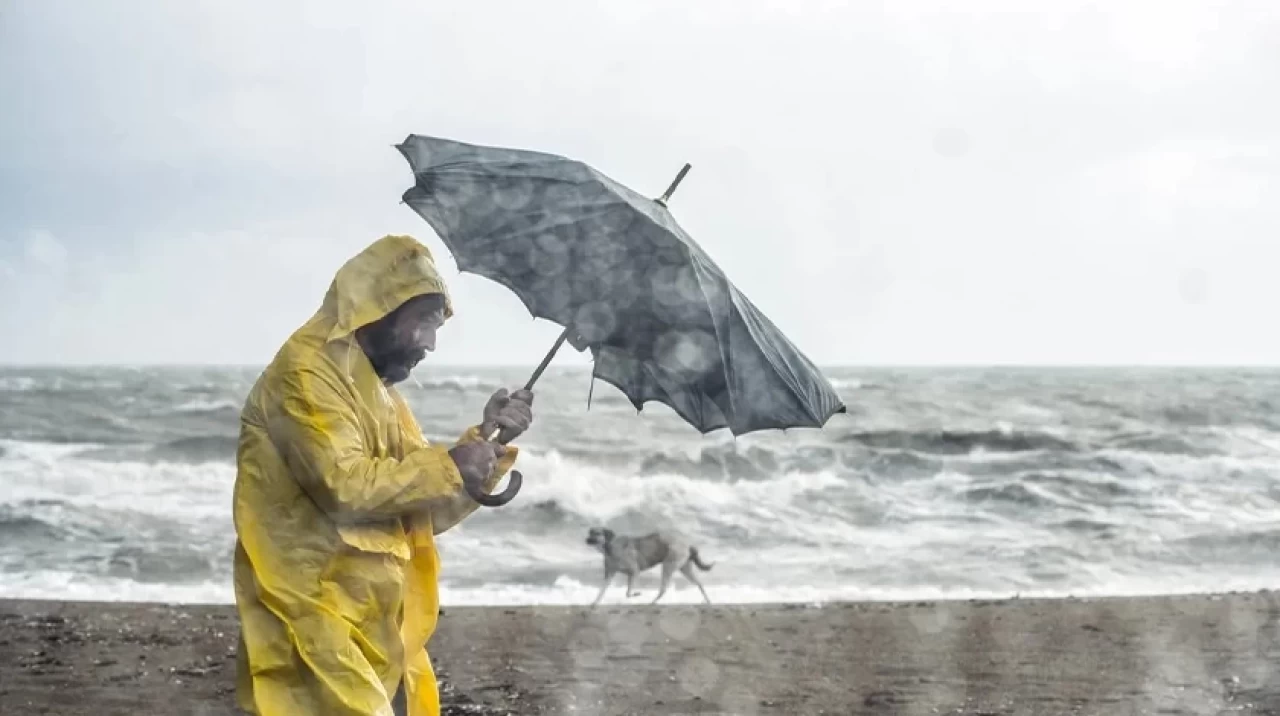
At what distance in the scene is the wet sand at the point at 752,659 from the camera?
6.79m

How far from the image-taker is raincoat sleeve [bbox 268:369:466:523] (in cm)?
264

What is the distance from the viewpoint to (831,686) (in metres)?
7.25

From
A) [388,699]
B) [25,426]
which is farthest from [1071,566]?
[25,426]

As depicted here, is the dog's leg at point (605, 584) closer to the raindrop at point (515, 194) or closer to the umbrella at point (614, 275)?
the umbrella at point (614, 275)

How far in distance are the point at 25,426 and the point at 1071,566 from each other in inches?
721

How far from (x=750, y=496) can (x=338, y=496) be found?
17.4m

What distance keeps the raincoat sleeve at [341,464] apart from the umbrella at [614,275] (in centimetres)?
56

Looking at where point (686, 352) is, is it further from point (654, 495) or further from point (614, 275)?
point (654, 495)

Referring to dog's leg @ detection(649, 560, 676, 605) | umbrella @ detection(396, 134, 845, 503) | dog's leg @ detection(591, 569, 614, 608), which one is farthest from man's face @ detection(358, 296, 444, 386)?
dog's leg @ detection(649, 560, 676, 605)

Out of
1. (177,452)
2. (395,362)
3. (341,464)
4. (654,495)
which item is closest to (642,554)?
(654,495)

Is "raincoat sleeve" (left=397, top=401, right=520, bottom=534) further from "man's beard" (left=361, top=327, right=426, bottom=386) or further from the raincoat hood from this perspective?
the raincoat hood

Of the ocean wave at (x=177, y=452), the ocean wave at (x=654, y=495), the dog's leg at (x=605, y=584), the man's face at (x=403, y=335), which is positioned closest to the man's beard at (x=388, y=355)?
the man's face at (x=403, y=335)

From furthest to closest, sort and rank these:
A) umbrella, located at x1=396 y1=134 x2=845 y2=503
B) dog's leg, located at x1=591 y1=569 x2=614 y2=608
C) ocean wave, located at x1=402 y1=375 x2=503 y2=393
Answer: ocean wave, located at x1=402 y1=375 x2=503 y2=393
dog's leg, located at x1=591 y1=569 x2=614 y2=608
umbrella, located at x1=396 y1=134 x2=845 y2=503

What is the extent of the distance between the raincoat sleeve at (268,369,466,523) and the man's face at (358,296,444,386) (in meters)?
0.18
